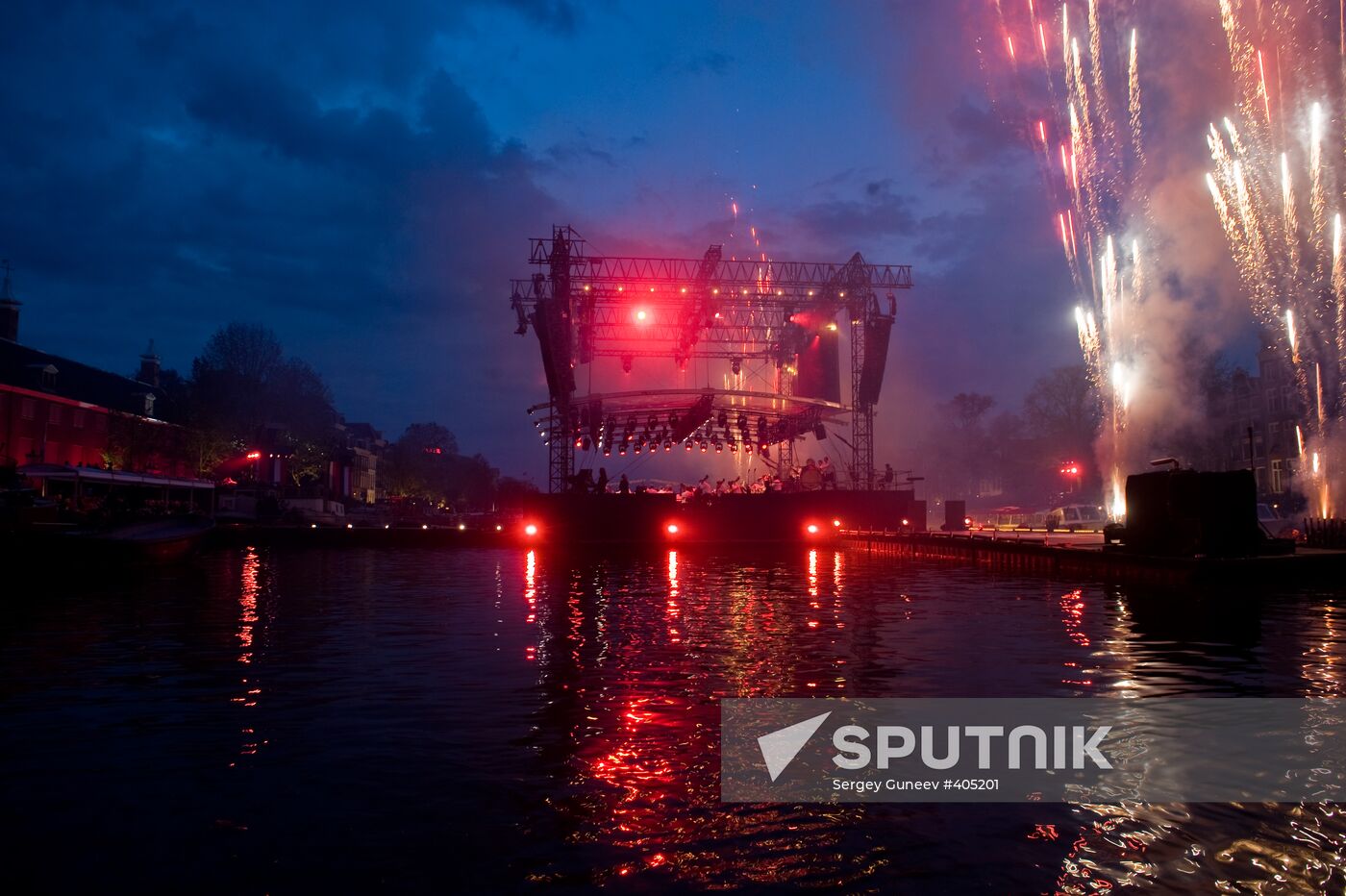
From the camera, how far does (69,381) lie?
182ft

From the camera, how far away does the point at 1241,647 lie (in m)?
12.3

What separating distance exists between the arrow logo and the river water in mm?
447

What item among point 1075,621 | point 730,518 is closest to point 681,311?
point 730,518

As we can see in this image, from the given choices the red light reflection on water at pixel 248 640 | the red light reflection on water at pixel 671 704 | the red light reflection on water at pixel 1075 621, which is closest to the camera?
the red light reflection on water at pixel 671 704

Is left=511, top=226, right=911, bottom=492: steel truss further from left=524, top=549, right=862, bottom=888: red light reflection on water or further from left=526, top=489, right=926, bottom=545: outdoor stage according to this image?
A: left=524, top=549, right=862, bottom=888: red light reflection on water

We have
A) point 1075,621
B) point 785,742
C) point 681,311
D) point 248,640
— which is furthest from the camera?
point 681,311

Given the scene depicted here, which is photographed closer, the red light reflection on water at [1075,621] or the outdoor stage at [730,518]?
the red light reflection on water at [1075,621]

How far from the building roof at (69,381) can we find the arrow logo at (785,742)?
53891mm

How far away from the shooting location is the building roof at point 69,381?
4959cm

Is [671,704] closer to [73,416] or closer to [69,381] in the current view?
[73,416]

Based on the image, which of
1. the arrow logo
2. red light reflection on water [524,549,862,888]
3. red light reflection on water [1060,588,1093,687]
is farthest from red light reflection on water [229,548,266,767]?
red light reflection on water [1060,588,1093,687]

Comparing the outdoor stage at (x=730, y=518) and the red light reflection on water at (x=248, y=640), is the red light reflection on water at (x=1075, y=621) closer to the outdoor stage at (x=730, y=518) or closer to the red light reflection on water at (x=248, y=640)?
the red light reflection on water at (x=248, y=640)

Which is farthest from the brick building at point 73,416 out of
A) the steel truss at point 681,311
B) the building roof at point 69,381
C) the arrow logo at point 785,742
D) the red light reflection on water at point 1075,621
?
the arrow logo at point 785,742

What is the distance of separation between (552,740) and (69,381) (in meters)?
61.1
